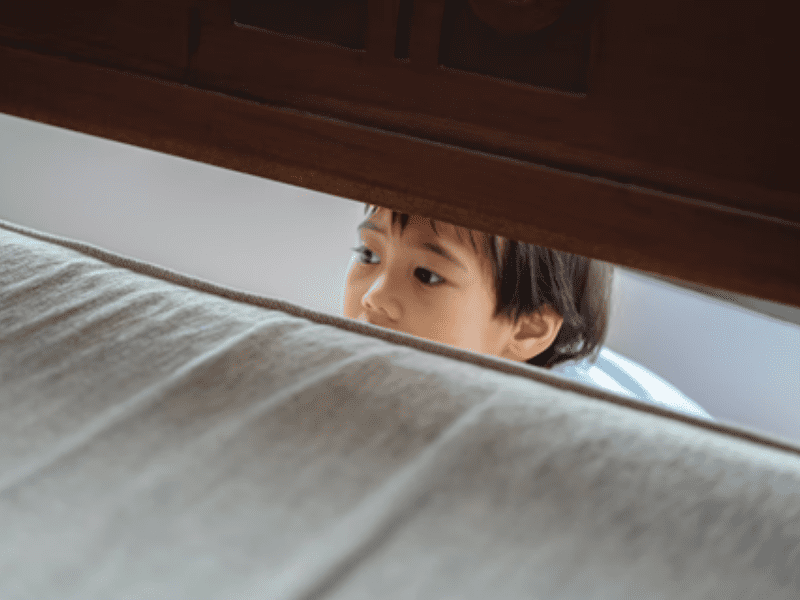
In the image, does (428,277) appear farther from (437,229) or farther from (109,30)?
(109,30)

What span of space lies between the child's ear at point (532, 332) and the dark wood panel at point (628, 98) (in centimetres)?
71

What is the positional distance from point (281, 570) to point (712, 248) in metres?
0.20

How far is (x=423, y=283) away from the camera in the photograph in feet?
2.83

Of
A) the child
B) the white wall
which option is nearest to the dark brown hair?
the child

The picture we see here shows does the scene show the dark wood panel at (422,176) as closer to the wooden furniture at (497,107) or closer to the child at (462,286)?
the wooden furniture at (497,107)

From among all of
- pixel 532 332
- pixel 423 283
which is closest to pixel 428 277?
pixel 423 283

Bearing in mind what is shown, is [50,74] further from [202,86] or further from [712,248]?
[712,248]

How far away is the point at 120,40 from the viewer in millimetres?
334

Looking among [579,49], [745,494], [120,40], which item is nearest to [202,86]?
[120,40]

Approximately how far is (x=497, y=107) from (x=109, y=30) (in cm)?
19

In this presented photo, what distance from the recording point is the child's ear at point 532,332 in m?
0.99

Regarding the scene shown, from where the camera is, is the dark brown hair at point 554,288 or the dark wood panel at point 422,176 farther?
the dark brown hair at point 554,288

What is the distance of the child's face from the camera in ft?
2.78

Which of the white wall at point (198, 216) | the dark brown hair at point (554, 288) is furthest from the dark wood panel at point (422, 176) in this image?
the white wall at point (198, 216)
